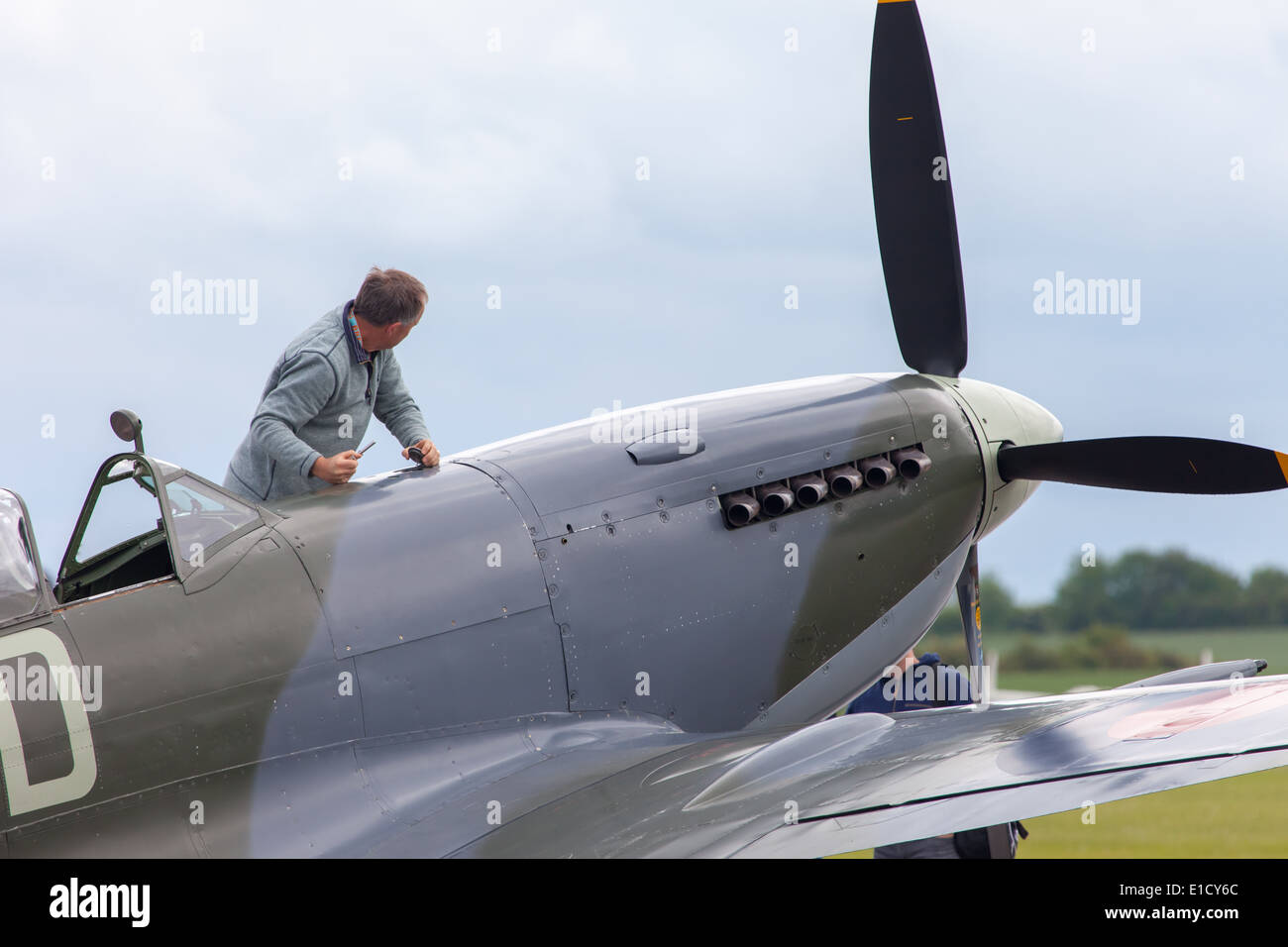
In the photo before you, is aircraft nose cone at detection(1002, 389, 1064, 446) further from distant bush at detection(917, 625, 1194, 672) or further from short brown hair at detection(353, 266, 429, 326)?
distant bush at detection(917, 625, 1194, 672)

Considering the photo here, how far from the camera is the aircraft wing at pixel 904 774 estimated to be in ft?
10.6

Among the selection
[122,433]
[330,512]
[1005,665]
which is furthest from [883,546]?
[1005,665]

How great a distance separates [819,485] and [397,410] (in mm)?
1960

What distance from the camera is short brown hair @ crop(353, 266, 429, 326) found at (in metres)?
5.13

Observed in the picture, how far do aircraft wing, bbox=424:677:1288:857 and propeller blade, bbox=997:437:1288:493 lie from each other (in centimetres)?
139

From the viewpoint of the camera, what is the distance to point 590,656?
4.87 meters

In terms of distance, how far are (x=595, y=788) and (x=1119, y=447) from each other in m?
3.11

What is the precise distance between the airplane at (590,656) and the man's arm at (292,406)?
26cm

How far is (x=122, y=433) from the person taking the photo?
464 centimetres

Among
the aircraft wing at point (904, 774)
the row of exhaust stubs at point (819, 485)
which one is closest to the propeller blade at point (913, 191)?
the row of exhaust stubs at point (819, 485)

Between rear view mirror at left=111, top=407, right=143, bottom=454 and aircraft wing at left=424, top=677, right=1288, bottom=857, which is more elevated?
rear view mirror at left=111, top=407, right=143, bottom=454

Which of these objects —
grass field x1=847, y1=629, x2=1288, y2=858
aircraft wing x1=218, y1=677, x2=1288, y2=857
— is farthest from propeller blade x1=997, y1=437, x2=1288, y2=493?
grass field x1=847, y1=629, x2=1288, y2=858
